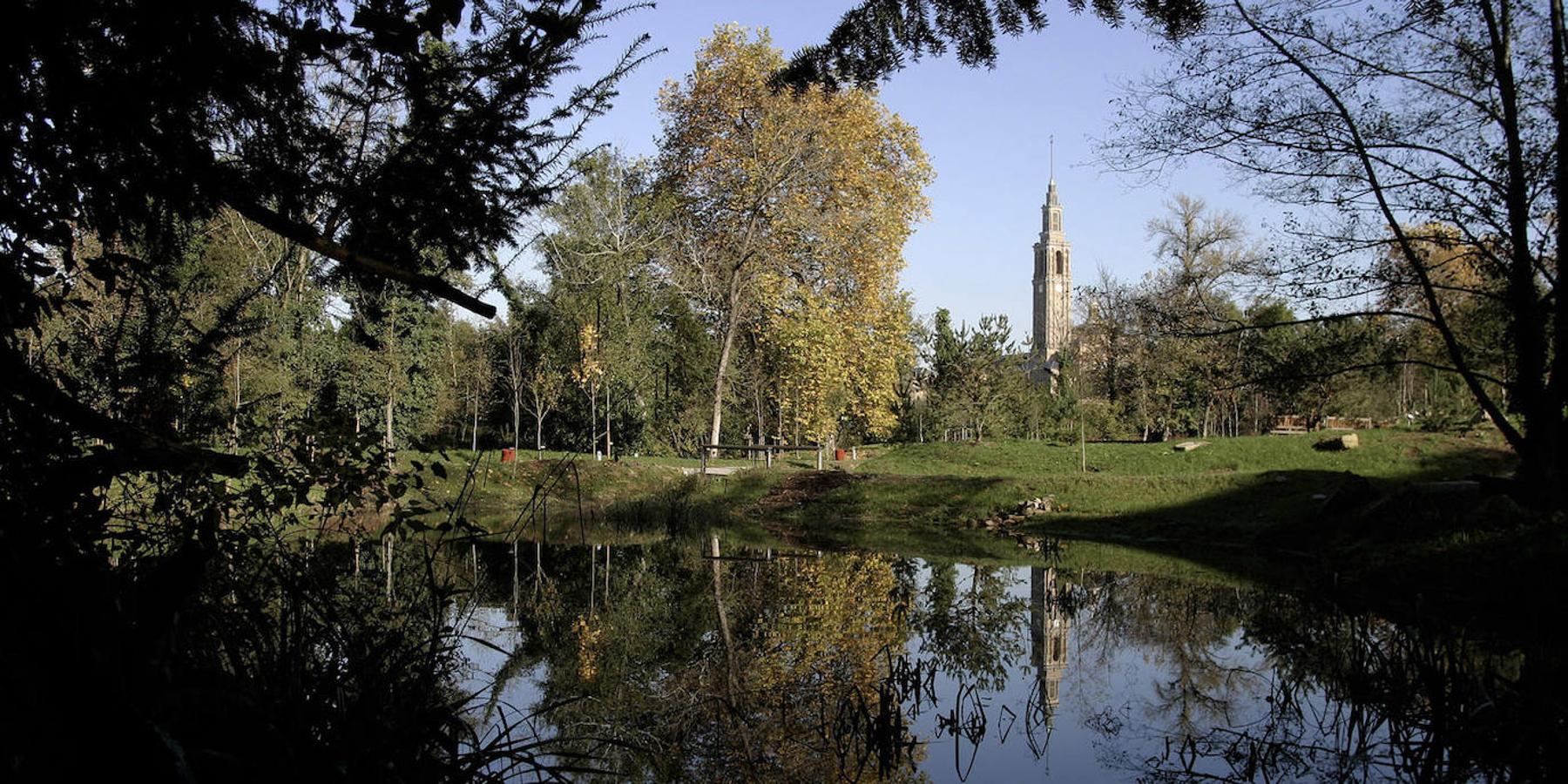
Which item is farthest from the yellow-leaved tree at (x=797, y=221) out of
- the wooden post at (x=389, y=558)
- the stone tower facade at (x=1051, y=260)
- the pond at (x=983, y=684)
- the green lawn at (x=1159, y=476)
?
the stone tower facade at (x=1051, y=260)

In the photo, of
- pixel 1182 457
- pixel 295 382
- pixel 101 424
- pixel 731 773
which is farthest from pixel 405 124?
pixel 1182 457

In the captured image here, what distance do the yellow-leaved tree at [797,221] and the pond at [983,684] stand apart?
15404 millimetres

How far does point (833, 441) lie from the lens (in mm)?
32781

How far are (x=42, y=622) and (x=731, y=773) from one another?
362cm

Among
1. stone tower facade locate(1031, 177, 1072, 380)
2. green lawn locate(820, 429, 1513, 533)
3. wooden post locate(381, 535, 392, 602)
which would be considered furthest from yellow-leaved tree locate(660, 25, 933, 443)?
stone tower facade locate(1031, 177, 1072, 380)

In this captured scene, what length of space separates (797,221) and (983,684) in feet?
66.1

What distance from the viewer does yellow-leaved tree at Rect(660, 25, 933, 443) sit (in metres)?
26.1

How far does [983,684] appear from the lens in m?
7.66

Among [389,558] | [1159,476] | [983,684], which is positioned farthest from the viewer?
[1159,476]

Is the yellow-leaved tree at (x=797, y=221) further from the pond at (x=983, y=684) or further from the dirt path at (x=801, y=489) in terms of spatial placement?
the pond at (x=983, y=684)

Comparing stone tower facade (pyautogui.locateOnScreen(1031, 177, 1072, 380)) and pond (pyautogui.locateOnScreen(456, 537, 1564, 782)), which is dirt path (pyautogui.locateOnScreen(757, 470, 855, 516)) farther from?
stone tower facade (pyautogui.locateOnScreen(1031, 177, 1072, 380))

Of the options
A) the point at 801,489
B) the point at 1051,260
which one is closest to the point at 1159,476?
the point at 801,489

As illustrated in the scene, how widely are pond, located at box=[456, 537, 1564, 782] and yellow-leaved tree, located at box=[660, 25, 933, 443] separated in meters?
15.4

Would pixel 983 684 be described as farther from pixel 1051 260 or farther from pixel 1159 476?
pixel 1051 260
